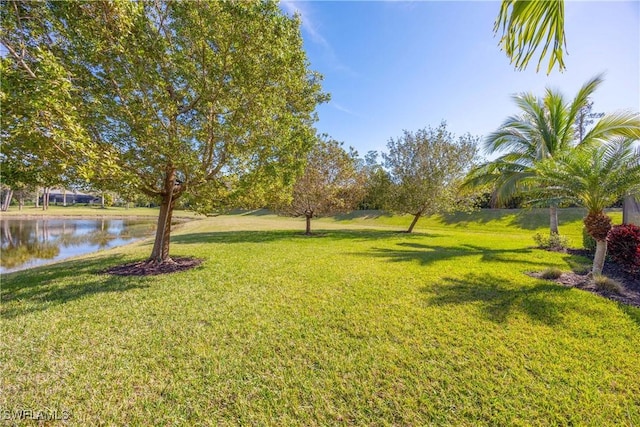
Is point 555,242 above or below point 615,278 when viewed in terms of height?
above

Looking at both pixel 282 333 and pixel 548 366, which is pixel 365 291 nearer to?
pixel 282 333

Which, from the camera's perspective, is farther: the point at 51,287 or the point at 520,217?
the point at 520,217

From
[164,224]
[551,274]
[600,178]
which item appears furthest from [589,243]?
[164,224]

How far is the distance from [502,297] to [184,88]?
31.1 ft

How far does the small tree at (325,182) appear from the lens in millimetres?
16688

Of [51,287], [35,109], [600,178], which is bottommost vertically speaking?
[51,287]

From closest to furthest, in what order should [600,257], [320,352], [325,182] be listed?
[320,352], [600,257], [325,182]

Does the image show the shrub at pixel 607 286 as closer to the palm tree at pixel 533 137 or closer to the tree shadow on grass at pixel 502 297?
the tree shadow on grass at pixel 502 297

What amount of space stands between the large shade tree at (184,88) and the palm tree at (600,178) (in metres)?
7.49

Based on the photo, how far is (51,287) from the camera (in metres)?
6.47

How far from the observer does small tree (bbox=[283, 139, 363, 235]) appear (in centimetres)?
1669

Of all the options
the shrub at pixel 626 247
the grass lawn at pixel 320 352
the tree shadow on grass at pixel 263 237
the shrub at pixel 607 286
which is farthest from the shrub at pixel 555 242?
the grass lawn at pixel 320 352

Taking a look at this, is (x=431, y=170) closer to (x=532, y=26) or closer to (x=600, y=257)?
(x=600, y=257)

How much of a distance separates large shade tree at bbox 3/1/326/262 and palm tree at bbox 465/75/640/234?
11.0 meters
